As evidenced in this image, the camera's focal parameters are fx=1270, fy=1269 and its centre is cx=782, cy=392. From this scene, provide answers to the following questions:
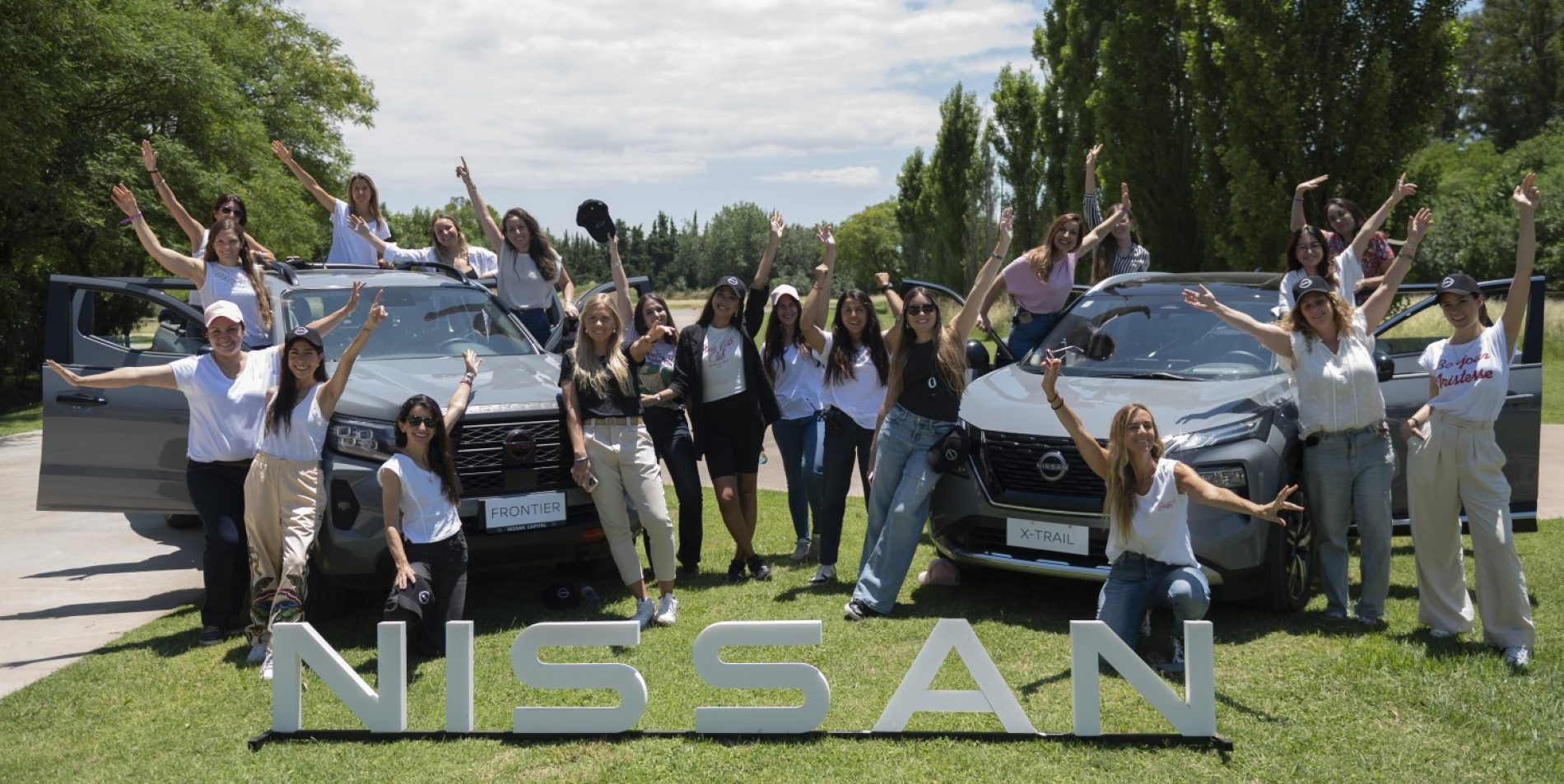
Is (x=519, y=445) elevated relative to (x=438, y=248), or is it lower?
lower

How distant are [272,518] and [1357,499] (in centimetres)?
546

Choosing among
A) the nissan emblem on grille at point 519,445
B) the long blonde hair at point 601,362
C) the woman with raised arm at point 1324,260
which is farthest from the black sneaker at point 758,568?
the woman with raised arm at point 1324,260

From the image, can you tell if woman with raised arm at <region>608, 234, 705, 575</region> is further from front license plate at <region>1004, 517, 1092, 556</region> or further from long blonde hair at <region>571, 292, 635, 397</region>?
front license plate at <region>1004, 517, 1092, 556</region>

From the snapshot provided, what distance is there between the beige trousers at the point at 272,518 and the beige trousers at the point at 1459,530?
5409 millimetres

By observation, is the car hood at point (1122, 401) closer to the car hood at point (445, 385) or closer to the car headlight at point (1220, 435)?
the car headlight at point (1220, 435)

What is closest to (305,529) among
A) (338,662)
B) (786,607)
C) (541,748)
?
(338,662)

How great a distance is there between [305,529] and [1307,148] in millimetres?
14473

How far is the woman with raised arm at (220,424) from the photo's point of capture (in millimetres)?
6582

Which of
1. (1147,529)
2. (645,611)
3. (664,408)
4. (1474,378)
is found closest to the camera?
(1147,529)

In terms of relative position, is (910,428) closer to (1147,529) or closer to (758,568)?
(758,568)

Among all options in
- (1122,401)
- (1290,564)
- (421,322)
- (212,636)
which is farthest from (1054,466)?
(212,636)

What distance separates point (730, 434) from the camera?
7887mm

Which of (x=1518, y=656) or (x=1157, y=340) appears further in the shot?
(x=1157, y=340)

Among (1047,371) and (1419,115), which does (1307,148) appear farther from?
(1047,371)
